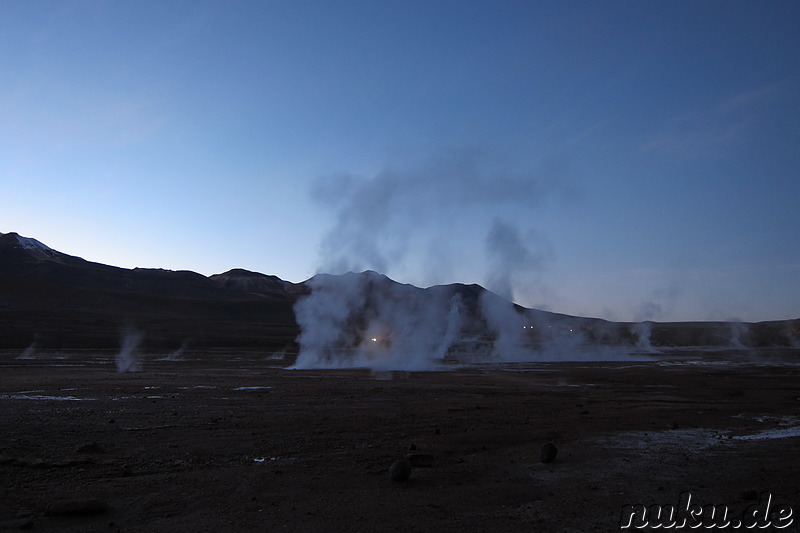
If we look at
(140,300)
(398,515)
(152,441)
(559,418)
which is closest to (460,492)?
(398,515)

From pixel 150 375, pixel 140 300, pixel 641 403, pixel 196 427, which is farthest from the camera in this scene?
pixel 140 300

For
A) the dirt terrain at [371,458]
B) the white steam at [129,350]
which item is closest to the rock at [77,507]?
the dirt terrain at [371,458]

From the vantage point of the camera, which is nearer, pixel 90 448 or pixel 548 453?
pixel 548 453

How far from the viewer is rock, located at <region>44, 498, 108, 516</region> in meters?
8.44

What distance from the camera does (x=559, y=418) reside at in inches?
715

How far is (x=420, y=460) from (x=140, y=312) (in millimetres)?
118738

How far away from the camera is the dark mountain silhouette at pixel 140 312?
7150 cm

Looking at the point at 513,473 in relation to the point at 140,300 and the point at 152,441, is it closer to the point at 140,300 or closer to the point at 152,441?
the point at 152,441

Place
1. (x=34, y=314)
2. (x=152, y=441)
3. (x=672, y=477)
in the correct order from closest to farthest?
→ (x=672, y=477) < (x=152, y=441) < (x=34, y=314)

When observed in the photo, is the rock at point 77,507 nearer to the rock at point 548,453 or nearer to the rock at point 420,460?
the rock at point 420,460

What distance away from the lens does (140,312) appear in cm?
11831

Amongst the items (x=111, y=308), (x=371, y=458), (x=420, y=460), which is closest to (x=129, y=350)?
(x=371, y=458)

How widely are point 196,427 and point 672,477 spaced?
38.3 feet

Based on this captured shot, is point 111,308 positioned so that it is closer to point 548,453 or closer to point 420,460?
point 420,460
